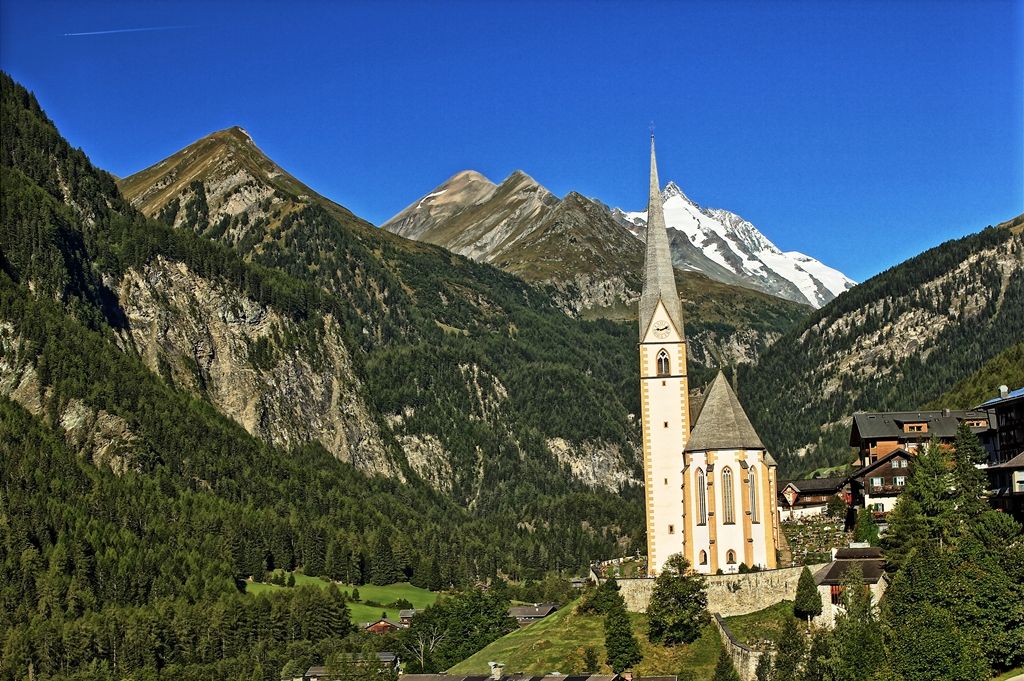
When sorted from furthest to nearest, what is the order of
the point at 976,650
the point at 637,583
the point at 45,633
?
the point at 45,633 → the point at 637,583 → the point at 976,650

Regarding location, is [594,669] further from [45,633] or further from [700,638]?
[45,633]

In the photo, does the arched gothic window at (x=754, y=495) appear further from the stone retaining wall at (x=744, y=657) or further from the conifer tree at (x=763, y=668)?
the conifer tree at (x=763, y=668)

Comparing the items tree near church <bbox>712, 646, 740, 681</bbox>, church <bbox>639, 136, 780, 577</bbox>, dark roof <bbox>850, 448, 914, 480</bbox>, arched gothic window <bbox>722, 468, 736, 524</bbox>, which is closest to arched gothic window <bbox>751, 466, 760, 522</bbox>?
church <bbox>639, 136, 780, 577</bbox>

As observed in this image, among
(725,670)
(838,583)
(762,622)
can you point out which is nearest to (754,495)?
(762,622)

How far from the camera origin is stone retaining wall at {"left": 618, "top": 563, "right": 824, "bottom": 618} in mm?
113000

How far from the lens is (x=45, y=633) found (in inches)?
7264

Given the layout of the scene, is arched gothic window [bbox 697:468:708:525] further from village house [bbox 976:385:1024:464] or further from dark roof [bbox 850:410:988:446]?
dark roof [bbox 850:410:988:446]

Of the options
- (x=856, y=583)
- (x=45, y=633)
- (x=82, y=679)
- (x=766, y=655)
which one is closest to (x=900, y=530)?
(x=856, y=583)

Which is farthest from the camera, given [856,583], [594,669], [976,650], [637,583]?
[637,583]

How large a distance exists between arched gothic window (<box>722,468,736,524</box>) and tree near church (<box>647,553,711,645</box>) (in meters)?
7.25

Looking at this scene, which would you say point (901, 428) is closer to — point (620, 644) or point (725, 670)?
point (620, 644)

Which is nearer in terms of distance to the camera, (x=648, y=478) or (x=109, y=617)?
(x=648, y=478)

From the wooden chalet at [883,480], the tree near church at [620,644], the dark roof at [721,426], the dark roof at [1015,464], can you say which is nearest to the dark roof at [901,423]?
the wooden chalet at [883,480]

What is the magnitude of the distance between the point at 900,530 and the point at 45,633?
11917 centimetres
